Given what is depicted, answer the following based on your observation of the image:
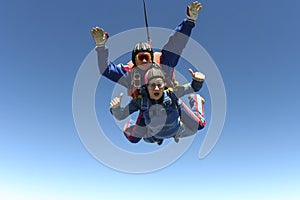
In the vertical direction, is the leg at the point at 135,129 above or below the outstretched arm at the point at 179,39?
below

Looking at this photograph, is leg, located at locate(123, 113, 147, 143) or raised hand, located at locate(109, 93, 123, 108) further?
leg, located at locate(123, 113, 147, 143)

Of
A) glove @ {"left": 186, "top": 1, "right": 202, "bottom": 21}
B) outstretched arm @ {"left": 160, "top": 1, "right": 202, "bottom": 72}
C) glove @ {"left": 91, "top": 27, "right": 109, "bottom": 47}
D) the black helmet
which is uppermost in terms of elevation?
glove @ {"left": 186, "top": 1, "right": 202, "bottom": 21}

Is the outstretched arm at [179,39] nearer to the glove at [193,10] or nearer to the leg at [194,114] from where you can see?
the glove at [193,10]

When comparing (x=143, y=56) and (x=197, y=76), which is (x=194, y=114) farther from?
(x=143, y=56)

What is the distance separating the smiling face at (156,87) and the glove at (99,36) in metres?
0.54

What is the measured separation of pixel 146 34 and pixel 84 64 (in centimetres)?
67

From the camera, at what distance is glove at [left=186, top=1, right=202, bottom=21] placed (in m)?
2.68

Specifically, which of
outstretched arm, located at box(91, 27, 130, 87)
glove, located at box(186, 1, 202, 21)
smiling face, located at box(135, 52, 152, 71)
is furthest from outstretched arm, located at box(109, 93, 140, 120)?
glove, located at box(186, 1, 202, 21)

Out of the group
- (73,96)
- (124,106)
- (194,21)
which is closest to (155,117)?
(124,106)

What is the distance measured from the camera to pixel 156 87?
2445 millimetres

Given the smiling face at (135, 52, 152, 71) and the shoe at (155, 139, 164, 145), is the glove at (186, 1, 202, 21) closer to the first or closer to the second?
the smiling face at (135, 52, 152, 71)

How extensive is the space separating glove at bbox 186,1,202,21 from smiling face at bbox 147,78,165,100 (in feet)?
2.38

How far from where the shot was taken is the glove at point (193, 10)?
8.79 ft

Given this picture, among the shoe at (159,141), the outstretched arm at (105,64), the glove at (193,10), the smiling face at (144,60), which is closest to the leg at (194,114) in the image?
the shoe at (159,141)
